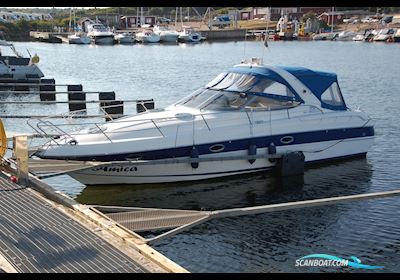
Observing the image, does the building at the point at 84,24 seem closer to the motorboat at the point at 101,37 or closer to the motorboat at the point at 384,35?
the motorboat at the point at 101,37

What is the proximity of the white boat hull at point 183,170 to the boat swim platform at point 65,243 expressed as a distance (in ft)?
12.7

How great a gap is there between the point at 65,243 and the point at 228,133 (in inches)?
313

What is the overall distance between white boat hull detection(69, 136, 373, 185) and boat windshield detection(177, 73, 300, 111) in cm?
153

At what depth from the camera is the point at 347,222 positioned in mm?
13555

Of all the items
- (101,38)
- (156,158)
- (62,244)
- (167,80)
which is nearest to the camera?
(62,244)

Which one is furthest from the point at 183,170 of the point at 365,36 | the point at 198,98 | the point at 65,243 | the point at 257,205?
the point at 365,36

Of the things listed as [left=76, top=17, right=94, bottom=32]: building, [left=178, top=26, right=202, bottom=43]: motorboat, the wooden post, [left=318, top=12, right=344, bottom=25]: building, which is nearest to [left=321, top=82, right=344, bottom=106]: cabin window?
the wooden post

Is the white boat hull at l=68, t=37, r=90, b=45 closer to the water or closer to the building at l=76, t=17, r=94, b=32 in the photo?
the building at l=76, t=17, r=94, b=32

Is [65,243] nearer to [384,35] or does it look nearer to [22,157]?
[22,157]

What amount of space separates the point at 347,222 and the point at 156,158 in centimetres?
563

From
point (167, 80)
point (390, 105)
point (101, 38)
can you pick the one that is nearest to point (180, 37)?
point (101, 38)

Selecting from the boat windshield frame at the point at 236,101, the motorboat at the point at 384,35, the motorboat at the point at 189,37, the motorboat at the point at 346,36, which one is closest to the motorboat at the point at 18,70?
the boat windshield frame at the point at 236,101

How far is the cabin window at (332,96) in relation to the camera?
18656 millimetres
